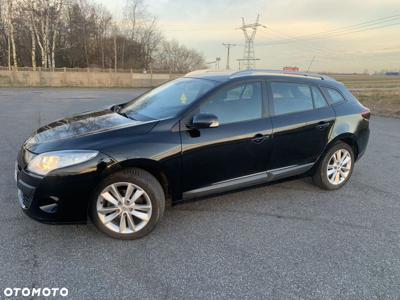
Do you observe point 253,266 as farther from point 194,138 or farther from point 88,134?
point 88,134

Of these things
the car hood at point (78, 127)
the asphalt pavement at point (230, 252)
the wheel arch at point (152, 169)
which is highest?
the car hood at point (78, 127)

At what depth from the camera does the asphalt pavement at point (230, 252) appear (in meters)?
2.48

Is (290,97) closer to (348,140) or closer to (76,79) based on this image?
(348,140)

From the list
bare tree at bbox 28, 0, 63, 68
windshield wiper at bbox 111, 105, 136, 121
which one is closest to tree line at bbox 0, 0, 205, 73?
bare tree at bbox 28, 0, 63, 68

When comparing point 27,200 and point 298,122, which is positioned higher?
point 298,122

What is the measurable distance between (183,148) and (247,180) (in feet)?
3.10

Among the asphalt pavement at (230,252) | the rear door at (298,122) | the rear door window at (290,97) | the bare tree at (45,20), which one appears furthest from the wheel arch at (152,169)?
the bare tree at (45,20)

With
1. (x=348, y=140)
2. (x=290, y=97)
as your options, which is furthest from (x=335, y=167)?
(x=290, y=97)

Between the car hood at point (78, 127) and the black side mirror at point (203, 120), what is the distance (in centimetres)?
55

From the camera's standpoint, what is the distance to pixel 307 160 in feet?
13.8

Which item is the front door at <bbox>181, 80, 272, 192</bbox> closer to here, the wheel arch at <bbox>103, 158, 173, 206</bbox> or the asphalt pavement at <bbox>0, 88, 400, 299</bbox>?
the wheel arch at <bbox>103, 158, 173, 206</bbox>

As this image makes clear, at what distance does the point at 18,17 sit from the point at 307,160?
150 feet

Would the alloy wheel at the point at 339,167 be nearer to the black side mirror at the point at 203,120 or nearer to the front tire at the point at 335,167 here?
the front tire at the point at 335,167

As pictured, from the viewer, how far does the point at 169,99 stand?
3891 millimetres
